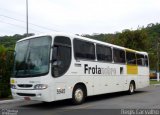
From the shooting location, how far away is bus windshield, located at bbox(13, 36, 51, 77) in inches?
524

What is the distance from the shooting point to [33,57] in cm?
1366

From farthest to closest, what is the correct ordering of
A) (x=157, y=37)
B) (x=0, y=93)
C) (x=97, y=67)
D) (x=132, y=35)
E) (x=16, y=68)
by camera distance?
1. (x=157, y=37)
2. (x=132, y=35)
3. (x=0, y=93)
4. (x=97, y=67)
5. (x=16, y=68)

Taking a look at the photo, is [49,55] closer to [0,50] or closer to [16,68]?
[16,68]

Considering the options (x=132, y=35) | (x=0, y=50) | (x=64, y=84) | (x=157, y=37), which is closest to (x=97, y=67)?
(x=64, y=84)

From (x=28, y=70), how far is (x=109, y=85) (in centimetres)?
606

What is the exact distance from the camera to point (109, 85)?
59.6ft

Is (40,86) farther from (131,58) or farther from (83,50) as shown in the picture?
(131,58)

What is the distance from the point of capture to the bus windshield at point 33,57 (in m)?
13.3

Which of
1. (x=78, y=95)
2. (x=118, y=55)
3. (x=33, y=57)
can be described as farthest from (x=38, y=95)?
(x=118, y=55)

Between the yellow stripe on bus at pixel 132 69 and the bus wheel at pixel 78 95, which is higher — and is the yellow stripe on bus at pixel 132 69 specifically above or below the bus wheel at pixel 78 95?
above

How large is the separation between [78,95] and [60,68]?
191 centimetres

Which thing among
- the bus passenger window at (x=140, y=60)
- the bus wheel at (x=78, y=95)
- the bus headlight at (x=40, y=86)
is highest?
the bus passenger window at (x=140, y=60)

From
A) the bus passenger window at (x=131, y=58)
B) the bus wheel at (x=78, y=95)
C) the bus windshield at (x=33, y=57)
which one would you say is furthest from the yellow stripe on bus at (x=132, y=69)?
the bus windshield at (x=33, y=57)

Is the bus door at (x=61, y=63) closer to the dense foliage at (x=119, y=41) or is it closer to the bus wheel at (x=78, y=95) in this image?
the bus wheel at (x=78, y=95)
